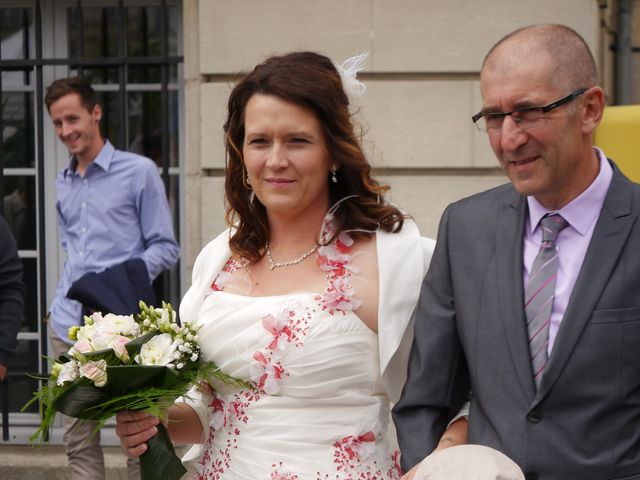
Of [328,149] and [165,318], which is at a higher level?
[328,149]

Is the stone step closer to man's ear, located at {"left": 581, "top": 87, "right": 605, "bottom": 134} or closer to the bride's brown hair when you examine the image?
the bride's brown hair

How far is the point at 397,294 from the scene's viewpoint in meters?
3.25

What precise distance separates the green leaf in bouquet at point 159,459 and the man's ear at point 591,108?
1.45 metres

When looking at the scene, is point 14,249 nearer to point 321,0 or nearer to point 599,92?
point 321,0

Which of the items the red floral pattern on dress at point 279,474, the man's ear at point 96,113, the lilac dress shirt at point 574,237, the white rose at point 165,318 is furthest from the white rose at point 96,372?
→ the man's ear at point 96,113

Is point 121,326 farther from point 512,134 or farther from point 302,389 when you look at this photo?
point 512,134

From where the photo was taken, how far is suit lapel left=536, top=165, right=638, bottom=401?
262 cm

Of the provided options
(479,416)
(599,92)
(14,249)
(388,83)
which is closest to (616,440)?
(479,416)

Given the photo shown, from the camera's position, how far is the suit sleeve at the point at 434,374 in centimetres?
290

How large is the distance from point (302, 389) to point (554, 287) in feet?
2.72

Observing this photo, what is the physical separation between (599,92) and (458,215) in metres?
0.48

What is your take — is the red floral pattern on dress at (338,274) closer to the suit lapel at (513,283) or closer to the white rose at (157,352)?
the white rose at (157,352)

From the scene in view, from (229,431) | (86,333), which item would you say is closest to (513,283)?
(229,431)

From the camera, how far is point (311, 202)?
3.43 metres
